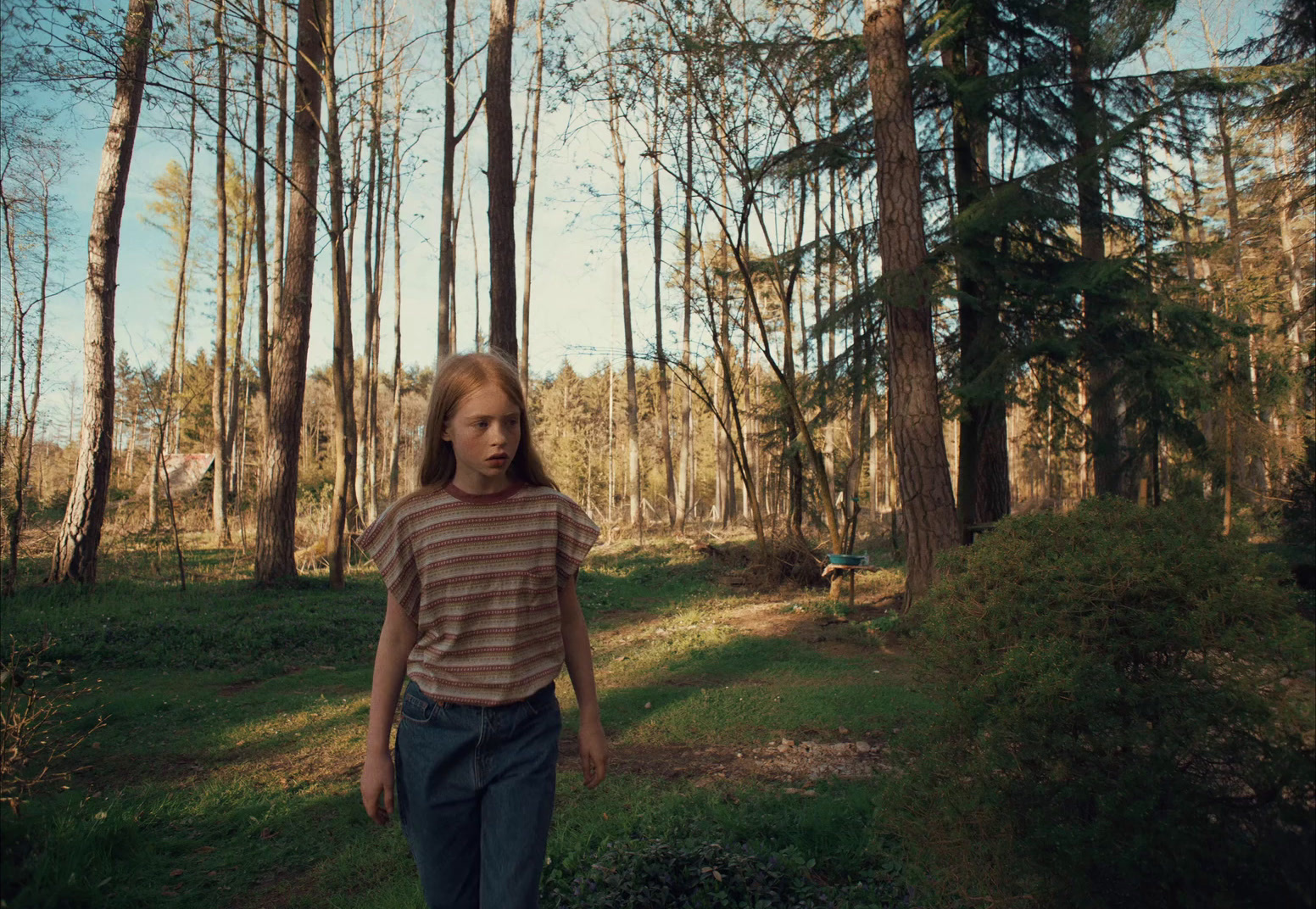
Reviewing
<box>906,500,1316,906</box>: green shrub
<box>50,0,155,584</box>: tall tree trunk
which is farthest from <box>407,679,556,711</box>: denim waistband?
<box>50,0,155,584</box>: tall tree trunk

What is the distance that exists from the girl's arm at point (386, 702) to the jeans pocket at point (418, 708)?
4 centimetres

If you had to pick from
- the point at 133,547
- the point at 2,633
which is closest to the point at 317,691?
the point at 2,633

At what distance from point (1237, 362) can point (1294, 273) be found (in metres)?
15.2

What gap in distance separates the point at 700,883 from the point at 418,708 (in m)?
1.41

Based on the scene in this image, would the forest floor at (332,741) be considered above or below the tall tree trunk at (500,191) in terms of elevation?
below

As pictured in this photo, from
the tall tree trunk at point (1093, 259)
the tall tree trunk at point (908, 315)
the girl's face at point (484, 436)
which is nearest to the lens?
the girl's face at point (484, 436)

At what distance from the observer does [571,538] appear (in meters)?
2.10

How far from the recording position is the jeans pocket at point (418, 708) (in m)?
1.93

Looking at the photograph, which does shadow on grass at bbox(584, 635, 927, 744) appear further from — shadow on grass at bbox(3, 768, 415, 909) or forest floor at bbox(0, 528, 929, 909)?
shadow on grass at bbox(3, 768, 415, 909)

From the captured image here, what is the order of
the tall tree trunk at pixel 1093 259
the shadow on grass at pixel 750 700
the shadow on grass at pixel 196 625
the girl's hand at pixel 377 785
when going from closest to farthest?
1. the girl's hand at pixel 377 785
2. the shadow on grass at pixel 750 700
3. the shadow on grass at pixel 196 625
4. the tall tree trunk at pixel 1093 259

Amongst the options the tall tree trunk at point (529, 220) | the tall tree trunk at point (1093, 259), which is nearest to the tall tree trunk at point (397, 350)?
the tall tree trunk at point (529, 220)

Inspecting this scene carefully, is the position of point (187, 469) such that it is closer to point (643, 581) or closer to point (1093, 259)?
point (643, 581)

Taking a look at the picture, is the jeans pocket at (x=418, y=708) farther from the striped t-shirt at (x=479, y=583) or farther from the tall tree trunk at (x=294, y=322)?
the tall tree trunk at (x=294, y=322)

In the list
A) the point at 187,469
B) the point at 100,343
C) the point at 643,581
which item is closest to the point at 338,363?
the point at 100,343
